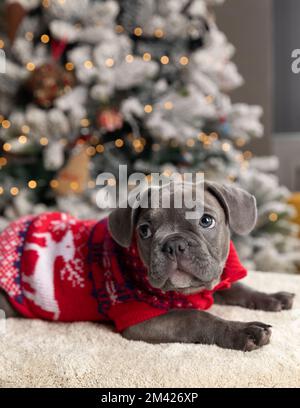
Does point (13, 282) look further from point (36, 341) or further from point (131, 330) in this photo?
point (131, 330)

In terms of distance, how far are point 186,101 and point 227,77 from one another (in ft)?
1.64

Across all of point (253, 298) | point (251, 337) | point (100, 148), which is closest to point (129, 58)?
point (100, 148)

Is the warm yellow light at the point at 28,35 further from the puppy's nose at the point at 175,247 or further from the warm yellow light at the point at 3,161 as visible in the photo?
the puppy's nose at the point at 175,247

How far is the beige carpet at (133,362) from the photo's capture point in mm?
1418

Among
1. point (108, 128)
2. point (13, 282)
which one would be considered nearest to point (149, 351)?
point (13, 282)

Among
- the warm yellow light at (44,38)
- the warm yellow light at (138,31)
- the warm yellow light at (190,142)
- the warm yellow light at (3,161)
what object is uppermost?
the warm yellow light at (138,31)

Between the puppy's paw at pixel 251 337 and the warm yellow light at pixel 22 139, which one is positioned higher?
the warm yellow light at pixel 22 139

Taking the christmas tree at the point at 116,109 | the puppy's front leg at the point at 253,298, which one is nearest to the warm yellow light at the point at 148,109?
the christmas tree at the point at 116,109

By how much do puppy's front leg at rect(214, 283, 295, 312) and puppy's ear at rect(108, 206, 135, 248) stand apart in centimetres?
50

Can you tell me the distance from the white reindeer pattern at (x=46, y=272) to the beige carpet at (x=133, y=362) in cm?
11

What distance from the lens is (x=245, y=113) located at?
357 centimetres

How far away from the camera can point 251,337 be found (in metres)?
1.55

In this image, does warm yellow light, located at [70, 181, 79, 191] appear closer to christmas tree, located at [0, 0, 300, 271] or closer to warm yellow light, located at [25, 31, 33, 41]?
christmas tree, located at [0, 0, 300, 271]

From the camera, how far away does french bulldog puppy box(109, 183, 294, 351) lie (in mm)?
1564
